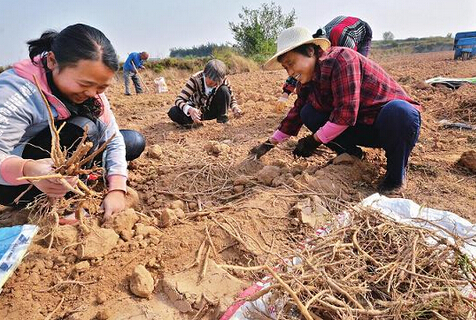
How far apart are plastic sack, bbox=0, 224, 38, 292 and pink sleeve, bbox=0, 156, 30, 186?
220 mm

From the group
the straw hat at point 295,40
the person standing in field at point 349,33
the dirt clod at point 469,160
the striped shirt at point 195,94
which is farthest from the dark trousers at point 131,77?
the dirt clod at point 469,160

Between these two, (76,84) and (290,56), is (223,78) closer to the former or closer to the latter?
(290,56)

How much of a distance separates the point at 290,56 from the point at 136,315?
1.66m

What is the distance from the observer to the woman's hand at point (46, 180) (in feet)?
4.50

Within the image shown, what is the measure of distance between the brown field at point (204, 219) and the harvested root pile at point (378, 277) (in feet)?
0.57

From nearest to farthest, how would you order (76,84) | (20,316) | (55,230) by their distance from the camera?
1. (20,316)
2. (55,230)
3. (76,84)

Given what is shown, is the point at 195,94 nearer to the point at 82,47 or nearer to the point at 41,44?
the point at 41,44

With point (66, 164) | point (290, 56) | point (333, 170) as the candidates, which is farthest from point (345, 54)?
point (66, 164)

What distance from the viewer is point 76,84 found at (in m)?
1.59

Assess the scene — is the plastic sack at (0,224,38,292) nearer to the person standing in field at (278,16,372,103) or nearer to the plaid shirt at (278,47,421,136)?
the plaid shirt at (278,47,421,136)

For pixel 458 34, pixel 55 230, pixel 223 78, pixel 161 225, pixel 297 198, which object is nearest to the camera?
pixel 55 230

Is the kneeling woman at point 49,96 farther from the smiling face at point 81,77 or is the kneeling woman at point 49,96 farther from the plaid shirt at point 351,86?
the plaid shirt at point 351,86

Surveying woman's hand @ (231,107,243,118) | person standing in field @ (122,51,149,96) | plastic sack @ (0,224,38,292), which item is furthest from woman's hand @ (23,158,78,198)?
person standing in field @ (122,51,149,96)

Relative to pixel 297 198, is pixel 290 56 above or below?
above
